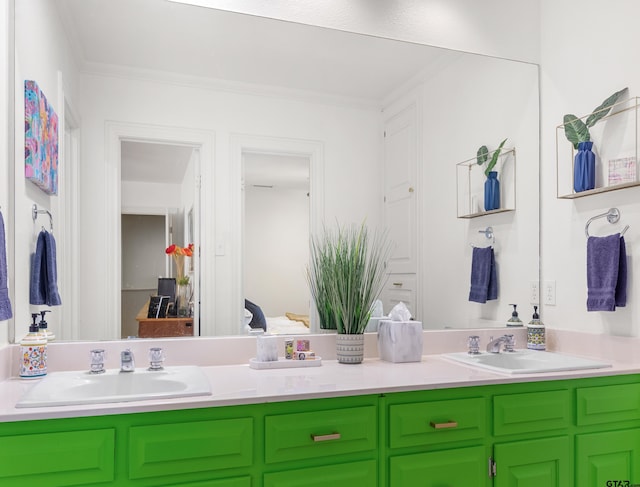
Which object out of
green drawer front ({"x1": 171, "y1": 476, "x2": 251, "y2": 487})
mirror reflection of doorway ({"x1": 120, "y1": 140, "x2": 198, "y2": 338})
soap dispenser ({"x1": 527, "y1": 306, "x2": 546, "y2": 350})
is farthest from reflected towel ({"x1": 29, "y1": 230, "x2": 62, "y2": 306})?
soap dispenser ({"x1": 527, "y1": 306, "x2": 546, "y2": 350})

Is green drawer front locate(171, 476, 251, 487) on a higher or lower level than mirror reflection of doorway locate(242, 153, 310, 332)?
lower

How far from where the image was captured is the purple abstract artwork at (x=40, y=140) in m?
1.75

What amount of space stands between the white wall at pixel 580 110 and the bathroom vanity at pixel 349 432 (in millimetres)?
350

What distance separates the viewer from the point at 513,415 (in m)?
1.76

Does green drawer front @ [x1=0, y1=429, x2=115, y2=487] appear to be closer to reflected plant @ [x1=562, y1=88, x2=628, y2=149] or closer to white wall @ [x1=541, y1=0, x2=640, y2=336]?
white wall @ [x1=541, y1=0, x2=640, y2=336]

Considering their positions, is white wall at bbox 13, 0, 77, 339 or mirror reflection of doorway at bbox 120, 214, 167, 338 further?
mirror reflection of doorway at bbox 120, 214, 167, 338

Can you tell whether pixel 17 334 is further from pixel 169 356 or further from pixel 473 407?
pixel 473 407

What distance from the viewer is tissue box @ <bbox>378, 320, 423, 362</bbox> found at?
6.84ft

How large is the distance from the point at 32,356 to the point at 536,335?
1.99 m

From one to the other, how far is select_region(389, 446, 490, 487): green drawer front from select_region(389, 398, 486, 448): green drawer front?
4 cm

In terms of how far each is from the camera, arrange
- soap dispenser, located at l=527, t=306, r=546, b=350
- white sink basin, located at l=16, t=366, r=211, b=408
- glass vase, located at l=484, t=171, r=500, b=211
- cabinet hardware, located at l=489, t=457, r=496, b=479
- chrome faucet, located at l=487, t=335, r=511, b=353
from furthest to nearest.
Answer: glass vase, located at l=484, t=171, r=500, b=211
soap dispenser, located at l=527, t=306, r=546, b=350
chrome faucet, located at l=487, t=335, r=511, b=353
cabinet hardware, located at l=489, t=457, r=496, b=479
white sink basin, located at l=16, t=366, r=211, b=408

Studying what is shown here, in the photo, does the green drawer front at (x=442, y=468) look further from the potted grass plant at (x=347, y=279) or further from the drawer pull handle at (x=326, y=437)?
the potted grass plant at (x=347, y=279)

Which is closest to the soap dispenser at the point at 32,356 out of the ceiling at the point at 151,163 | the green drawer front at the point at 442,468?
the ceiling at the point at 151,163

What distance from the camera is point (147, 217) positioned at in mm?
1949
